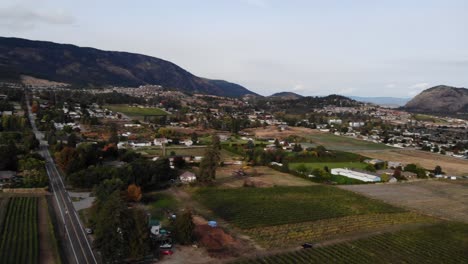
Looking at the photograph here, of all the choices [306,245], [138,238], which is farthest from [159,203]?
[306,245]

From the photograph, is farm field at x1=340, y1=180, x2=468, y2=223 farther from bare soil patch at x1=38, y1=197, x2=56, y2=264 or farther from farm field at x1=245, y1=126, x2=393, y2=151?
bare soil patch at x1=38, y1=197, x2=56, y2=264

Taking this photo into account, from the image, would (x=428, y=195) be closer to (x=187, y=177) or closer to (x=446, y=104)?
(x=187, y=177)

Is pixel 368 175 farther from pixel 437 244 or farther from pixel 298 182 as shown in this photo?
pixel 437 244

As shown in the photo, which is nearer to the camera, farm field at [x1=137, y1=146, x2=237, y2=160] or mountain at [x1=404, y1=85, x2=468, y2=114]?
farm field at [x1=137, y1=146, x2=237, y2=160]

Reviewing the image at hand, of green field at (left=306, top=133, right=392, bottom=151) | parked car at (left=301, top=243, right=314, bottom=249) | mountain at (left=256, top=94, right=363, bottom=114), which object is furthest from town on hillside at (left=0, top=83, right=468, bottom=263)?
mountain at (left=256, top=94, right=363, bottom=114)

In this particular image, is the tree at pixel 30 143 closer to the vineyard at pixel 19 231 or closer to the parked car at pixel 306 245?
the vineyard at pixel 19 231

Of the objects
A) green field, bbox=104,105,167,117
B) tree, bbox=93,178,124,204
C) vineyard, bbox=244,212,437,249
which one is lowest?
Answer: vineyard, bbox=244,212,437,249

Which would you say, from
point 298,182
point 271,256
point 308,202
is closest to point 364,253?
point 271,256
